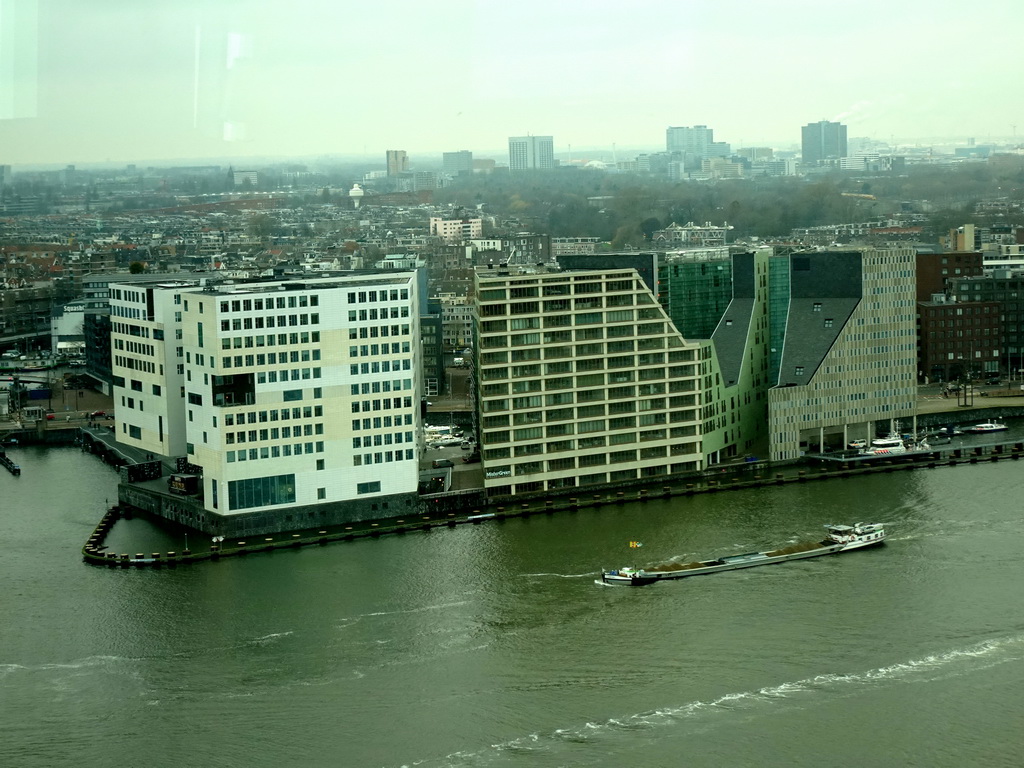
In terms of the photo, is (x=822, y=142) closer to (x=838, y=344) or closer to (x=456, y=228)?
(x=456, y=228)

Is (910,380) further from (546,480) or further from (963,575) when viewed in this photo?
(963,575)

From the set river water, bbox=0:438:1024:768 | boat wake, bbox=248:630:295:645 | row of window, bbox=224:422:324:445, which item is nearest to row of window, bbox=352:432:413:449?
A: row of window, bbox=224:422:324:445

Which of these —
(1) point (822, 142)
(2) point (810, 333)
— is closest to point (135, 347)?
(2) point (810, 333)

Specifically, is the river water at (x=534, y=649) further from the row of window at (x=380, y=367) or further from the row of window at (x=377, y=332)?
the row of window at (x=377, y=332)

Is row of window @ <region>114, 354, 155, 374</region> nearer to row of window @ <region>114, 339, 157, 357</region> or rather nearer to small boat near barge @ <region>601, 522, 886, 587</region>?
row of window @ <region>114, 339, 157, 357</region>

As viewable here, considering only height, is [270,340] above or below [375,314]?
below

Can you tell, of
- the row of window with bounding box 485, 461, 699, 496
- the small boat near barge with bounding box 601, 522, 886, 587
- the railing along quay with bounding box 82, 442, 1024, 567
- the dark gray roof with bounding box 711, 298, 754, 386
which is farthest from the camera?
the dark gray roof with bounding box 711, 298, 754, 386

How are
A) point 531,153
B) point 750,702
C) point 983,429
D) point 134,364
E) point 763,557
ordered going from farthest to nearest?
1. point 531,153
2. point 983,429
3. point 134,364
4. point 763,557
5. point 750,702
